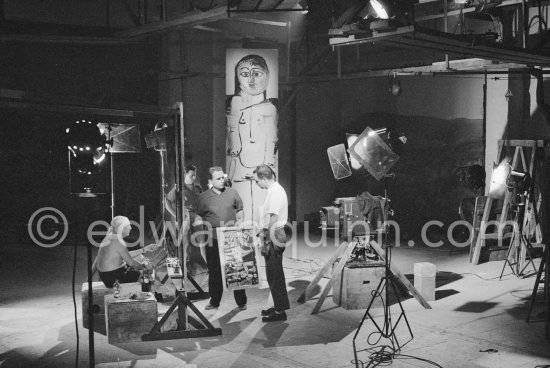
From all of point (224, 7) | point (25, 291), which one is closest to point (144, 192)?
point (25, 291)

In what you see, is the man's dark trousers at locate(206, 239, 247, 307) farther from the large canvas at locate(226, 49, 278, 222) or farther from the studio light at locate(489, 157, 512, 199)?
the studio light at locate(489, 157, 512, 199)

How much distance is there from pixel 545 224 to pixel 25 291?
7800 mm

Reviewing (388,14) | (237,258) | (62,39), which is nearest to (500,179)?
(237,258)

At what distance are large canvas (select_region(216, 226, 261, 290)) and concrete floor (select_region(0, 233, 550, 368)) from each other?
45 cm

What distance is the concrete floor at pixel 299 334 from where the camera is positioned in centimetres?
648

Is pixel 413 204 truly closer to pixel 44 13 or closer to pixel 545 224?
pixel 545 224

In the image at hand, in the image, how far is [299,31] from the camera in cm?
1656

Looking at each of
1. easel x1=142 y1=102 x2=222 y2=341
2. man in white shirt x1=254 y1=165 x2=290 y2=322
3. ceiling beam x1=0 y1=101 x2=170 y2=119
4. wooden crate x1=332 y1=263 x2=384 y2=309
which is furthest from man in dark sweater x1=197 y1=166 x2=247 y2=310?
wooden crate x1=332 y1=263 x2=384 y2=309

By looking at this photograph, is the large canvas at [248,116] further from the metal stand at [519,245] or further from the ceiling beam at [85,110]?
the metal stand at [519,245]

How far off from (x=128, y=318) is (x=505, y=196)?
8.20 meters

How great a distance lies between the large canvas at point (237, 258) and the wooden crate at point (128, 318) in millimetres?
1360

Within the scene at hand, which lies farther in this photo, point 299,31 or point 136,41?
point 299,31

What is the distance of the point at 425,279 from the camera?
8.95 meters

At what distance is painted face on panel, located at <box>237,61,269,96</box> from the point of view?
1182 centimetres
